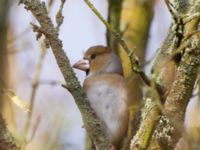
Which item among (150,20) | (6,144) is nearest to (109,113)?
(6,144)

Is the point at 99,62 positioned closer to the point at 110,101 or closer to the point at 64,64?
the point at 110,101

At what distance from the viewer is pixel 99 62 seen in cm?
339

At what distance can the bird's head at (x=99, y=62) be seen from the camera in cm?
331

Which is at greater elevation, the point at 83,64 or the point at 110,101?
the point at 83,64

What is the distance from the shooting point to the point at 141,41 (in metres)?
4.24

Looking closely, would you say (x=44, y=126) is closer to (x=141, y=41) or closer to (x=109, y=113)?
(x=141, y=41)

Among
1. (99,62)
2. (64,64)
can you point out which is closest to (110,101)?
(99,62)

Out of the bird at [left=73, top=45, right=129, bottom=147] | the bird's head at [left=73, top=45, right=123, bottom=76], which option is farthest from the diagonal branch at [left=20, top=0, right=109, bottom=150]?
the bird's head at [left=73, top=45, right=123, bottom=76]

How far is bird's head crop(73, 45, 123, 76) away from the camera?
331 cm

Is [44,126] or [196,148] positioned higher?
[196,148]

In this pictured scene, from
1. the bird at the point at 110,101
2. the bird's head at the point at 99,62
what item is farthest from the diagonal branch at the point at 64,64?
the bird's head at the point at 99,62

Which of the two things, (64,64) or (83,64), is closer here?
(64,64)

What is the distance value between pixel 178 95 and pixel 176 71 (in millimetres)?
120

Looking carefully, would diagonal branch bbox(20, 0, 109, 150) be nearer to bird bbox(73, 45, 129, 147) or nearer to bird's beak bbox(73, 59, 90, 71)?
bird bbox(73, 45, 129, 147)
